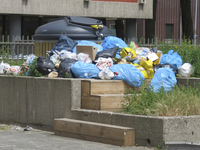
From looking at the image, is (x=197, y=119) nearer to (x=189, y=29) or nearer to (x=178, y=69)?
(x=178, y=69)

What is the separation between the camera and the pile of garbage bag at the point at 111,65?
7332 millimetres

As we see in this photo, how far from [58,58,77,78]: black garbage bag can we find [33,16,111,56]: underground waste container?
1572 mm

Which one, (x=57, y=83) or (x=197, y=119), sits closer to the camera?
(x=197, y=119)

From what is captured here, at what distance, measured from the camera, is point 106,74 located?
23.8 feet

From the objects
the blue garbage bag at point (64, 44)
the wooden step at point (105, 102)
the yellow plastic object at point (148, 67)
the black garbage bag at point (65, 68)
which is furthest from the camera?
the blue garbage bag at point (64, 44)

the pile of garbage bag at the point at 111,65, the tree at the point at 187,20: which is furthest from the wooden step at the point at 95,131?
the tree at the point at 187,20

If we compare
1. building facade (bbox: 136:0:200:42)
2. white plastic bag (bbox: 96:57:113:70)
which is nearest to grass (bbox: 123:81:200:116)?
white plastic bag (bbox: 96:57:113:70)

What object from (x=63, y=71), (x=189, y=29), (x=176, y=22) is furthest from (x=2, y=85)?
(x=176, y=22)

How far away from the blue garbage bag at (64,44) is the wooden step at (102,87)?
1.96 m

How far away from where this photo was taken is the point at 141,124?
575cm

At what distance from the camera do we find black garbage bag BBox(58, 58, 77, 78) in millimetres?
7639

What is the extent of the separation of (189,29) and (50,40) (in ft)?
40.3

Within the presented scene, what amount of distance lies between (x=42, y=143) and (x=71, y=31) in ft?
13.4

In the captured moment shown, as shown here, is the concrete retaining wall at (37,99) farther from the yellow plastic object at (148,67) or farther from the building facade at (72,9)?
the building facade at (72,9)
